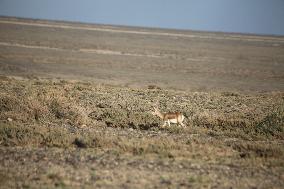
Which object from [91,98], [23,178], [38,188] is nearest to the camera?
[38,188]

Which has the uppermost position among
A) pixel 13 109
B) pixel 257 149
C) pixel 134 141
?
pixel 13 109

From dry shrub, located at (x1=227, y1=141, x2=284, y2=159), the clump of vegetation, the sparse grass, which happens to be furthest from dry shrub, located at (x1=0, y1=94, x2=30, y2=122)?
the clump of vegetation

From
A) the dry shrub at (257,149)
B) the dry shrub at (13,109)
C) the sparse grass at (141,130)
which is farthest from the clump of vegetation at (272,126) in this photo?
the dry shrub at (13,109)

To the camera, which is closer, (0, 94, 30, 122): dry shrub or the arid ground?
the arid ground

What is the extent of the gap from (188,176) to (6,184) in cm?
411

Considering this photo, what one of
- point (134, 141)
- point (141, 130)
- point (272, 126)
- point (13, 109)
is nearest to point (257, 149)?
Result: point (272, 126)

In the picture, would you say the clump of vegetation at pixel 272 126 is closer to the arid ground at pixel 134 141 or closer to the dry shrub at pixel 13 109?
the arid ground at pixel 134 141

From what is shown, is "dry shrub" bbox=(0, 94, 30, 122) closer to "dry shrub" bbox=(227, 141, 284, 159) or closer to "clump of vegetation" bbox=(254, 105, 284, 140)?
"dry shrub" bbox=(227, 141, 284, 159)

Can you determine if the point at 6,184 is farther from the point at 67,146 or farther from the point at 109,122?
the point at 109,122

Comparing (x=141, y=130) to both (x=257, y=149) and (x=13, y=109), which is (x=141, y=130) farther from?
(x=13, y=109)

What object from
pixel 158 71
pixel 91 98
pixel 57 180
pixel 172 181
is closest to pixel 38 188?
pixel 57 180

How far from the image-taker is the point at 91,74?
40125 millimetres

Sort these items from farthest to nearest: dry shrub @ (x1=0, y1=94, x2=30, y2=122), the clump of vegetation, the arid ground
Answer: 1. dry shrub @ (x1=0, y1=94, x2=30, y2=122)
2. the clump of vegetation
3. the arid ground

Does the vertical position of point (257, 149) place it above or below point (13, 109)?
below
